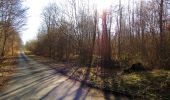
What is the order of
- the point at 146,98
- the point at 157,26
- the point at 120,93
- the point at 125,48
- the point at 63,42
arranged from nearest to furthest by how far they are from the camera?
the point at 146,98
the point at 120,93
the point at 157,26
the point at 125,48
the point at 63,42

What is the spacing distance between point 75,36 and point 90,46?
3.01 meters

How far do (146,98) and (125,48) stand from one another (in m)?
30.5

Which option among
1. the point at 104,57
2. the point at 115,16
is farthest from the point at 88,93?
the point at 115,16

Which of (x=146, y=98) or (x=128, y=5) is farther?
(x=128, y=5)

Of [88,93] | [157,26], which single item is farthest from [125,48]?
[88,93]

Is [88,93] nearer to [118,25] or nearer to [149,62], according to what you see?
[149,62]

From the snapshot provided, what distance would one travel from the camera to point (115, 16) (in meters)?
47.9

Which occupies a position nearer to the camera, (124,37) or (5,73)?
(5,73)

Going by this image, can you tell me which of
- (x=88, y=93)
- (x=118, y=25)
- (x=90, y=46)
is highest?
(x=118, y=25)

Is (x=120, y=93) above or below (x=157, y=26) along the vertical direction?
below

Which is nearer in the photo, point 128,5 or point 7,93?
point 7,93

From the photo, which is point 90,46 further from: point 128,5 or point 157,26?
point 128,5

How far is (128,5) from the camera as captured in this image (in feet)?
173

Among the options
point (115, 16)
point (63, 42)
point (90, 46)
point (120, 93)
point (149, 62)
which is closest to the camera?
point (120, 93)
